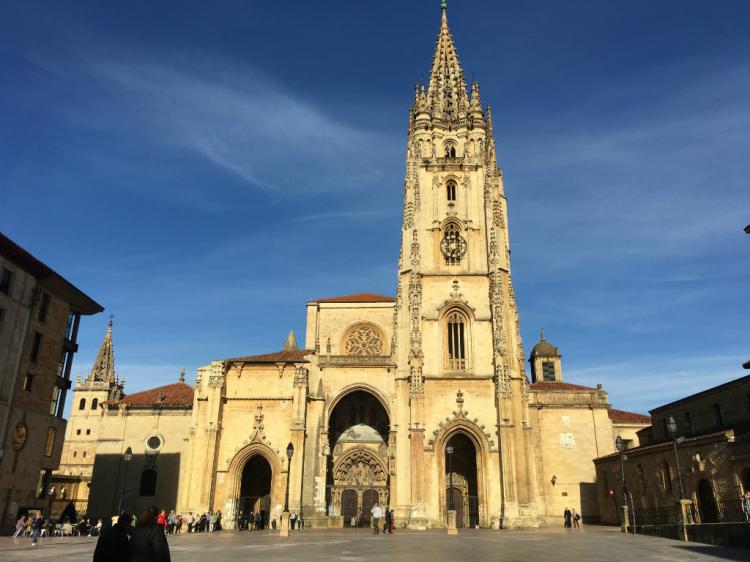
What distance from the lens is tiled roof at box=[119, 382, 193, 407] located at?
137 ft

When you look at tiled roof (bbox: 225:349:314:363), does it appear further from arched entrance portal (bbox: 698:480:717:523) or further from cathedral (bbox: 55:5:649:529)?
arched entrance portal (bbox: 698:480:717:523)

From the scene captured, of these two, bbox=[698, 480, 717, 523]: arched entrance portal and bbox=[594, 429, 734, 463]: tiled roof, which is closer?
bbox=[594, 429, 734, 463]: tiled roof

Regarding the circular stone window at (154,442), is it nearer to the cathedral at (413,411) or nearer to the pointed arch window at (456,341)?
the cathedral at (413,411)

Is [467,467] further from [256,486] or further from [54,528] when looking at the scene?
[54,528]

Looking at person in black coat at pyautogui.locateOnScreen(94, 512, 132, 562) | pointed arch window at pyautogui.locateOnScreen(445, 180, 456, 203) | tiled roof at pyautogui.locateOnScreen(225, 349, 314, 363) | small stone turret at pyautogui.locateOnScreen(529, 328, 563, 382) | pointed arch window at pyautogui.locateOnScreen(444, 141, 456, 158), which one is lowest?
person in black coat at pyautogui.locateOnScreen(94, 512, 132, 562)

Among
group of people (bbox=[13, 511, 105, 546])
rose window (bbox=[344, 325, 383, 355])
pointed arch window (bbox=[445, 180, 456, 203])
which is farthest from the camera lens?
rose window (bbox=[344, 325, 383, 355])

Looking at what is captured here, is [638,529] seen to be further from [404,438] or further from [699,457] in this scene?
[404,438]

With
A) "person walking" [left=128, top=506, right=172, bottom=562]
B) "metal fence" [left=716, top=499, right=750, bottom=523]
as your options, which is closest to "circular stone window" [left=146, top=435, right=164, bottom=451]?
"metal fence" [left=716, top=499, right=750, bottom=523]

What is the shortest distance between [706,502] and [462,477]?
13.5 meters

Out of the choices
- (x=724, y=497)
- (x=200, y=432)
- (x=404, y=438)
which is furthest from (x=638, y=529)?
(x=200, y=432)

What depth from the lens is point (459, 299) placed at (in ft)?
121

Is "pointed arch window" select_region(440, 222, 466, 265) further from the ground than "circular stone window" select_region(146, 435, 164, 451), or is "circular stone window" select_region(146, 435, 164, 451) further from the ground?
"pointed arch window" select_region(440, 222, 466, 265)

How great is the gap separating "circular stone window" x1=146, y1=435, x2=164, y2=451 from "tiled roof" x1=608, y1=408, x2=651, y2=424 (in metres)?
34.2

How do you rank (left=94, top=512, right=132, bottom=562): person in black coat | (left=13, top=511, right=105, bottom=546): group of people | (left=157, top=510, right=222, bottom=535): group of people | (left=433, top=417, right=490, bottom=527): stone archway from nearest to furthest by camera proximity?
(left=94, top=512, right=132, bottom=562): person in black coat
(left=13, top=511, right=105, bottom=546): group of people
(left=157, top=510, right=222, bottom=535): group of people
(left=433, top=417, right=490, bottom=527): stone archway
